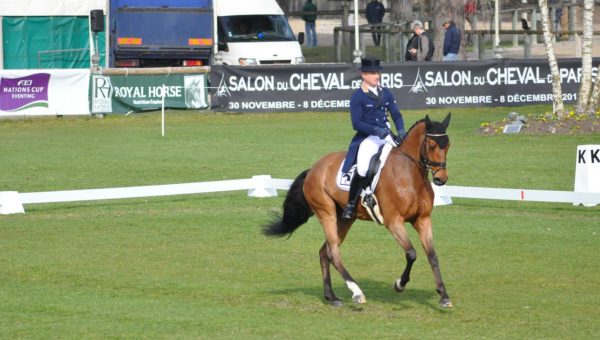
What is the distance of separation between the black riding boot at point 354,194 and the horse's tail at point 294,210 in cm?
72

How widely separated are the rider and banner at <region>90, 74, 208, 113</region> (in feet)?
66.9

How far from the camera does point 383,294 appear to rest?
12039 millimetres

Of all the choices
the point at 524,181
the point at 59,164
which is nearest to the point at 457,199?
the point at 524,181

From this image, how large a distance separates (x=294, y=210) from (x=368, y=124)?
131cm

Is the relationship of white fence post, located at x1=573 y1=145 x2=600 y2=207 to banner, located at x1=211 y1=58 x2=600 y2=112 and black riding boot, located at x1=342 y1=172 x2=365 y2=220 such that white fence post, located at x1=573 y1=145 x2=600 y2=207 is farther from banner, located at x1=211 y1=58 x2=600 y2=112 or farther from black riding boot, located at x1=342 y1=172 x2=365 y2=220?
banner, located at x1=211 y1=58 x2=600 y2=112

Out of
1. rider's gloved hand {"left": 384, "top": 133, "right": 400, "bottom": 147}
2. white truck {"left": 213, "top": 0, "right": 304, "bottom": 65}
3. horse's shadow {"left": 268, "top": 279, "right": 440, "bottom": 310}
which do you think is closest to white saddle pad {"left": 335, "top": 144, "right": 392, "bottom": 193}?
rider's gloved hand {"left": 384, "top": 133, "right": 400, "bottom": 147}

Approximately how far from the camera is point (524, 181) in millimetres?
20438

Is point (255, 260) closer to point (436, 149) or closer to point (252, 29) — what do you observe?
point (436, 149)

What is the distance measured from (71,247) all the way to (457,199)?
6819mm

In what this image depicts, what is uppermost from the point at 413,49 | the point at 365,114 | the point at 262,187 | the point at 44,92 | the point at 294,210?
the point at 365,114

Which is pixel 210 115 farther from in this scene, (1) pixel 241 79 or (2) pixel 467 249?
(2) pixel 467 249

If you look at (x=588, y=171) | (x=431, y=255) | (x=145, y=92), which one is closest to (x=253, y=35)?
(x=145, y=92)

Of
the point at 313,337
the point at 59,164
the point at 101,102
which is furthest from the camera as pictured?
the point at 101,102

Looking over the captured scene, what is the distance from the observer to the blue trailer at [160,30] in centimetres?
3631
